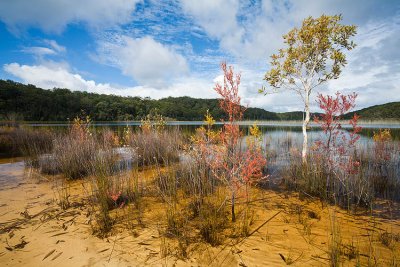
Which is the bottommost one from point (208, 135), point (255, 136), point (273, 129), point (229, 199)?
point (229, 199)

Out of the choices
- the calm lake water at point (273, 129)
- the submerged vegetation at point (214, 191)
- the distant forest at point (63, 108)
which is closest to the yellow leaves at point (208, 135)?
the submerged vegetation at point (214, 191)

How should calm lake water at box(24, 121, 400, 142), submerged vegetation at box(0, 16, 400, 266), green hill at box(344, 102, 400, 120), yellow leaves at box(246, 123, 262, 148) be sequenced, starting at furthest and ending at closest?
green hill at box(344, 102, 400, 120)
calm lake water at box(24, 121, 400, 142)
yellow leaves at box(246, 123, 262, 148)
submerged vegetation at box(0, 16, 400, 266)

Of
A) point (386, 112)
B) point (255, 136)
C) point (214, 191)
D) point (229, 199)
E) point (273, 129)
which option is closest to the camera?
point (229, 199)

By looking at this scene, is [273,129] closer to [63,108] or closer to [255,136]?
[255,136]

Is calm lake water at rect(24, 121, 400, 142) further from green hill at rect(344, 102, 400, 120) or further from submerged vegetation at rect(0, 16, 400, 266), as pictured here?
green hill at rect(344, 102, 400, 120)

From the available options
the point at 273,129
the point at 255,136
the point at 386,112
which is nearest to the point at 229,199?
the point at 255,136

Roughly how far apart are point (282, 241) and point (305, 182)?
2953mm

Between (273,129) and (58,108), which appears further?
(58,108)

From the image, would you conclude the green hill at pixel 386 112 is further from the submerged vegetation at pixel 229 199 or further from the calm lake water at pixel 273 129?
the submerged vegetation at pixel 229 199

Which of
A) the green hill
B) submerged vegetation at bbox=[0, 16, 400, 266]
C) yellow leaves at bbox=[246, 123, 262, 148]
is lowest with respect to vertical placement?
submerged vegetation at bbox=[0, 16, 400, 266]

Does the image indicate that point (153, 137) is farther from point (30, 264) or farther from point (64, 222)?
point (30, 264)

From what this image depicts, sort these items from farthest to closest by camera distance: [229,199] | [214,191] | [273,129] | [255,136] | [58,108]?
1. [58,108]
2. [273,129]
3. [255,136]
4. [214,191]
5. [229,199]

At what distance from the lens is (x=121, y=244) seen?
296 cm

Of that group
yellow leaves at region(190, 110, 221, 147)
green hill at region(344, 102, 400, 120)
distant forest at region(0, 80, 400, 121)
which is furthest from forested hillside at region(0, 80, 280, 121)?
yellow leaves at region(190, 110, 221, 147)
